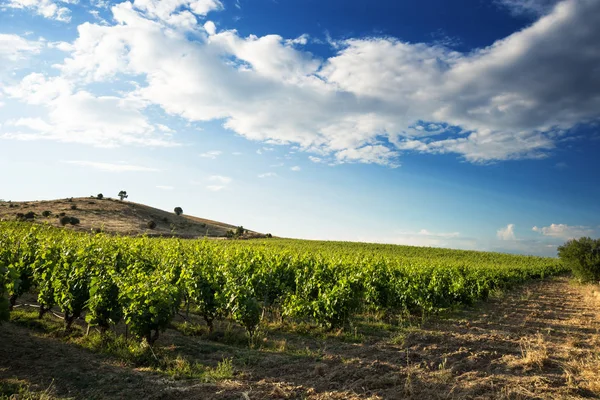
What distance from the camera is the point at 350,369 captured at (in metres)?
8.39

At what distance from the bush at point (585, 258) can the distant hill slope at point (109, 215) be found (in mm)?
43233

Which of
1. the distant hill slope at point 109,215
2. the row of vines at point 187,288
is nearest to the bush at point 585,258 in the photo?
the row of vines at point 187,288

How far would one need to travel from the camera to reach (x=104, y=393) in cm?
718

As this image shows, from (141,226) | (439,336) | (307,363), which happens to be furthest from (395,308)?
(141,226)

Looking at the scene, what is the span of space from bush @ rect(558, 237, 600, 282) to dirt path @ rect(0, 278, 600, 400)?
28.2 m

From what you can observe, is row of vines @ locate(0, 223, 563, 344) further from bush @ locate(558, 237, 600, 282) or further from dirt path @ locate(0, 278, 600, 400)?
bush @ locate(558, 237, 600, 282)

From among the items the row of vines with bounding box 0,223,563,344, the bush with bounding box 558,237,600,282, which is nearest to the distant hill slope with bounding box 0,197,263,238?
the row of vines with bounding box 0,223,563,344

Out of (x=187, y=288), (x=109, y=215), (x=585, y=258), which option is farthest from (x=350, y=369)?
(x=109, y=215)

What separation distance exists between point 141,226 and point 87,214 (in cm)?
904

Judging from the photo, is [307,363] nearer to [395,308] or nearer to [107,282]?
[107,282]

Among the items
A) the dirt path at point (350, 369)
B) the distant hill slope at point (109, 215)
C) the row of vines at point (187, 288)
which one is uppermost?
the distant hill slope at point (109, 215)

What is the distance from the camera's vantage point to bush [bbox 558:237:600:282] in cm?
3522

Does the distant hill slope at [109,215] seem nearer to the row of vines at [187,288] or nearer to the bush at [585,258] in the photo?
the row of vines at [187,288]

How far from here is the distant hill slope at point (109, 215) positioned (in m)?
57.9
